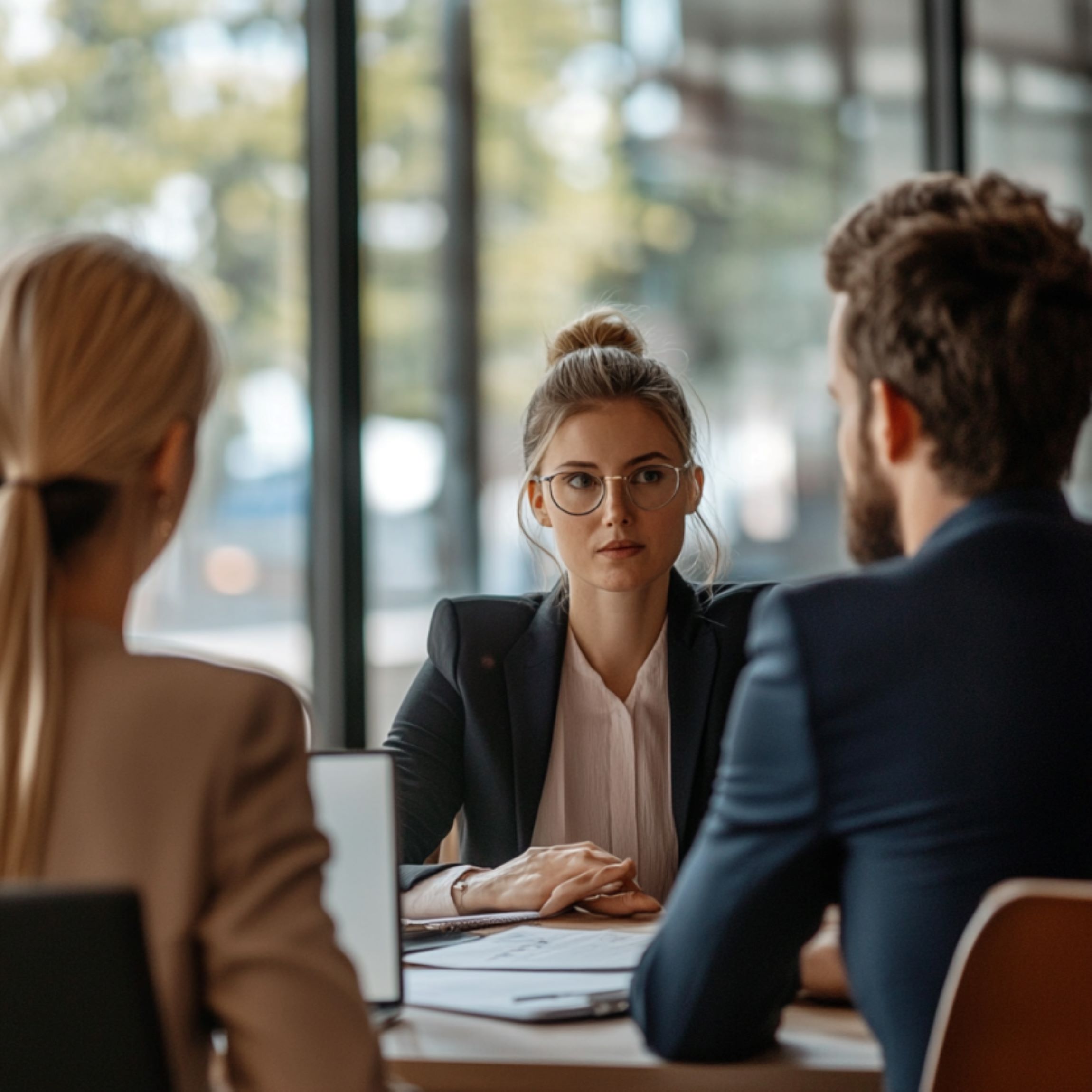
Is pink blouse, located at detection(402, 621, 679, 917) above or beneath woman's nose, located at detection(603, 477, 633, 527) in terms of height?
beneath

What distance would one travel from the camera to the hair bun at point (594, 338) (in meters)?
2.46

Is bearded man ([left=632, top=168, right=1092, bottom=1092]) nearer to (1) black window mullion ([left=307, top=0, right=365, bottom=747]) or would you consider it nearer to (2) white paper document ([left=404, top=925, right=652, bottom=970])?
(2) white paper document ([left=404, top=925, right=652, bottom=970])

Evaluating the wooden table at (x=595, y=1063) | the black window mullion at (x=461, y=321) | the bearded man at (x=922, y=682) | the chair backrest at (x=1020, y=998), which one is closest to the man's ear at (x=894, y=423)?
the bearded man at (x=922, y=682)

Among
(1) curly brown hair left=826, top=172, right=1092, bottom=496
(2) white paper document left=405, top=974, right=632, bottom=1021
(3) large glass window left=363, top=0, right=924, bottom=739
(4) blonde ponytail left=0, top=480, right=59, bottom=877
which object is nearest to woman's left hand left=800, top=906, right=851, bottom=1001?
(2) white paper document left=405, top=974, right=632, bottom=1021

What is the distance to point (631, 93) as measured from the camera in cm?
423

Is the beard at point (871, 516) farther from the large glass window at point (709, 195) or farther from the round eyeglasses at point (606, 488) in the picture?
the large glass window at point (709, 195)

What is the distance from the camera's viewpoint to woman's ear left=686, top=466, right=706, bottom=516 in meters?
2.38

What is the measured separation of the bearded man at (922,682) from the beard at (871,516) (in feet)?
0.05

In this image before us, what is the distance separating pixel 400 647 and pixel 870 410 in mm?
2644

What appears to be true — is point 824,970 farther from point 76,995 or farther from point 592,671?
point 592,671

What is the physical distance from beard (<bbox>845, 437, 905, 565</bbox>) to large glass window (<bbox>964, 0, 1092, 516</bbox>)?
378 centimetres

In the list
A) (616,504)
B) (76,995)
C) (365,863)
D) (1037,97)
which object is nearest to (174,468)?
(76,995)

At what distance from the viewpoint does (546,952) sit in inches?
63.7

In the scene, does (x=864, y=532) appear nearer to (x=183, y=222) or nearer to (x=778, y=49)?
(x=183, y=222)
